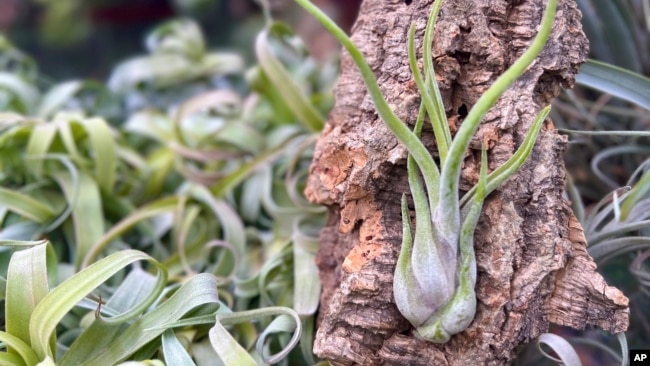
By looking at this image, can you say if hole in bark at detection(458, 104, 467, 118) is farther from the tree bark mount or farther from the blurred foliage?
the blurred foliage

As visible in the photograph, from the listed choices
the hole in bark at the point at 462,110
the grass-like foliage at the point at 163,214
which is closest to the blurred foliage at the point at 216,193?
the grass-like foliage at the point at 163,214

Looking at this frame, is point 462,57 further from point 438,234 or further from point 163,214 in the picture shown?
point 163,214

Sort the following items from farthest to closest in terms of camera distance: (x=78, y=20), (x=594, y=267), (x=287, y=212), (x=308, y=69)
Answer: (x=78, y=20) < (x=308, y=69) < (x=287, y=212) < (x=594, y=267)

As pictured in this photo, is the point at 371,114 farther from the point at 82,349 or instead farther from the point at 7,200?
the point at 7,200

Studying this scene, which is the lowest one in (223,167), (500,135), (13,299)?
(223,167)

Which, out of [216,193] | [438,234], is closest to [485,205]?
[438,234]

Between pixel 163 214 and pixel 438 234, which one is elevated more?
pixel 438 234

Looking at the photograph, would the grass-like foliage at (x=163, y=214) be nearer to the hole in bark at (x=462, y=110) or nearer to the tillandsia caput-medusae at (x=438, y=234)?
the tillandsia caput-medusae at (x=438, y=234)

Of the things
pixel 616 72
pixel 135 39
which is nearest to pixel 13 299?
pixel 616 72
